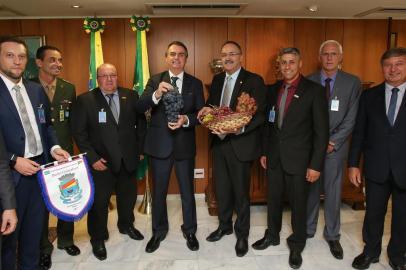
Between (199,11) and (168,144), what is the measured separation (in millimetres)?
1889

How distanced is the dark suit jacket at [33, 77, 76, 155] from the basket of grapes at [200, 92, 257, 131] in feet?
4.22

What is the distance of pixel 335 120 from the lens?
3.06m

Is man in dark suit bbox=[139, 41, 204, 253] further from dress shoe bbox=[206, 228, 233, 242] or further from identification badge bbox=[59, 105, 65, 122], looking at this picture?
identification badge bbox=[59, 105, 65, 122]

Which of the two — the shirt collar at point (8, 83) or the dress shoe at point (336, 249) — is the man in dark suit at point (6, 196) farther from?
the dress shoe at point (336, 249)

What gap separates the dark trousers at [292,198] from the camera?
290 cm

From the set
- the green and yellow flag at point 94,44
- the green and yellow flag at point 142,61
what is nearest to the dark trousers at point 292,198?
the green and yellow flag at point 142,61

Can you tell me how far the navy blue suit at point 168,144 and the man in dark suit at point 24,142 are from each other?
85cm

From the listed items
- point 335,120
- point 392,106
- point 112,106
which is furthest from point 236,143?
point 392,106

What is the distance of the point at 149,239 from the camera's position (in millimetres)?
3453

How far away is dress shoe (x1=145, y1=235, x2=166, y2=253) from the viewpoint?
3.20 metres

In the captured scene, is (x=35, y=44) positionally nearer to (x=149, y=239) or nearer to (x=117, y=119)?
(x=117, y=119)

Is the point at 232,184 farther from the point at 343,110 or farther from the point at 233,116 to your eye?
the point at 343,110

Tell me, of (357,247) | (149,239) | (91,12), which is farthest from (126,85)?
(357,247)

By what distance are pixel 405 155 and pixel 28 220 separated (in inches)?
110
